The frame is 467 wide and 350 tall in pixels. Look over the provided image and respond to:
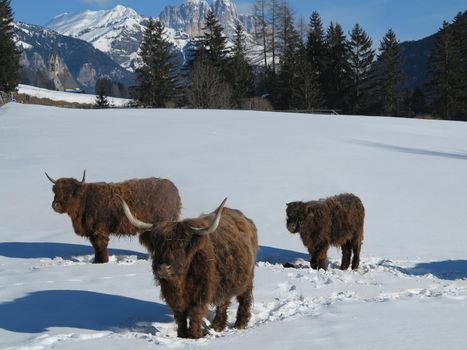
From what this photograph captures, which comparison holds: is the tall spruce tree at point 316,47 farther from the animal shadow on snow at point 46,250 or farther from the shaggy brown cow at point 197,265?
the shaggy brown cow at point 197,265

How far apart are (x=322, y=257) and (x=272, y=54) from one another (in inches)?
2048

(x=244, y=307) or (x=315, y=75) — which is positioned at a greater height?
(x=315, y=75)

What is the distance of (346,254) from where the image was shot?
10609 millimetres

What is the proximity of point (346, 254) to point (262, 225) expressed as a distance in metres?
2.77

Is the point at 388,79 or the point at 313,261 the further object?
the point at 388,79

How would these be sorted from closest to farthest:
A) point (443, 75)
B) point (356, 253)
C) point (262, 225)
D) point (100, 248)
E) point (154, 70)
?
point (100, 248) < point (356, 253) < point (262, 225) < point (443, 75) < point (154, 70)

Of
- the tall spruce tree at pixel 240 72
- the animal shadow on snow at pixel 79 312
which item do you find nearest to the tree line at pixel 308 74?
the tall spruce tree at pixel 240 72

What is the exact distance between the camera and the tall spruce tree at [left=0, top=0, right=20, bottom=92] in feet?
165

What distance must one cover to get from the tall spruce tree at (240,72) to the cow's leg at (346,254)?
1625 inches

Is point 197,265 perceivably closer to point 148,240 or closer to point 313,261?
point 148,240

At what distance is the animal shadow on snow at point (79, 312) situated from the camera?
18.6ft

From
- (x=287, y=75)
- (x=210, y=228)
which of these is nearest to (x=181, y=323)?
(x=210, y=228)

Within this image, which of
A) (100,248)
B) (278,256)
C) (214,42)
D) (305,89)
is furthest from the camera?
(214,42)

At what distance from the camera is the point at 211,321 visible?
634 centimetres
